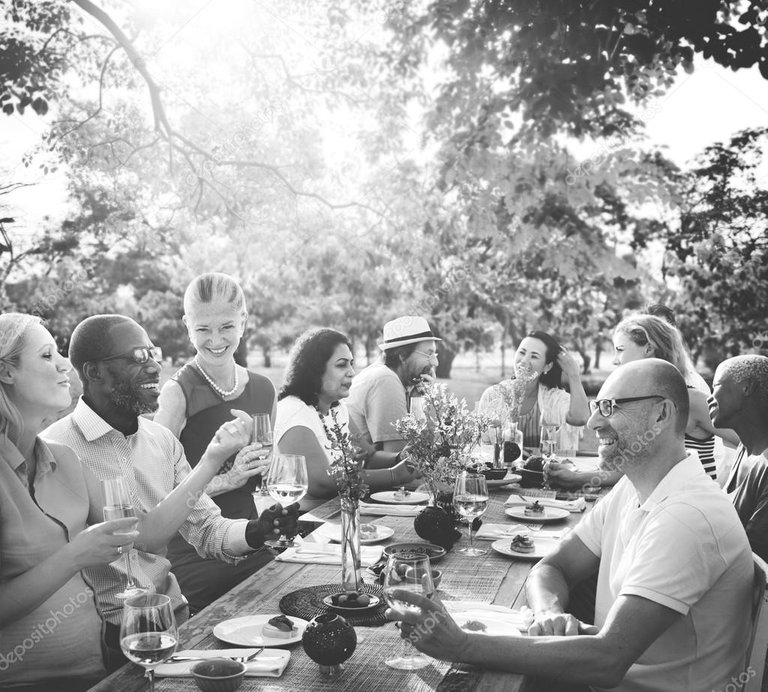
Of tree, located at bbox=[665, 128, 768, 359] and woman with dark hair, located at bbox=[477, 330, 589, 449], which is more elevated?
tree, located at bbox=[665, 128, 768, 359]

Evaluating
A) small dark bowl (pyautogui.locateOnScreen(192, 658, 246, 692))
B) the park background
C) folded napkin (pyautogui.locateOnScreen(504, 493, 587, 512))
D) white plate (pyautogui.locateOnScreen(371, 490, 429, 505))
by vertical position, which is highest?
the park background

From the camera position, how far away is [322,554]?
2814mm

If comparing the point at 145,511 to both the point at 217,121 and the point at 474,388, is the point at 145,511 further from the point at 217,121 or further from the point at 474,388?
the point at 474,388

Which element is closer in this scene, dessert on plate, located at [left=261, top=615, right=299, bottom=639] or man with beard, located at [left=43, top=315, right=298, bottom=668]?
dessert on plate, located at [left=261, top=615, right=299, bottom=639]

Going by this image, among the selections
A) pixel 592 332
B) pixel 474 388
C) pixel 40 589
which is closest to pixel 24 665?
pixel 40 589

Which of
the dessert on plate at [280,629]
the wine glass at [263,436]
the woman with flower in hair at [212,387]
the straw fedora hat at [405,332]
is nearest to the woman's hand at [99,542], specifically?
the dessert on plate at [280,629]

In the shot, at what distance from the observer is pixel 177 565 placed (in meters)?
3.24

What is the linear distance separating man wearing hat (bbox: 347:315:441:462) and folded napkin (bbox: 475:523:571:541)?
5.12 ft

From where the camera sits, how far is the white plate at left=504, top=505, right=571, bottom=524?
337 cm

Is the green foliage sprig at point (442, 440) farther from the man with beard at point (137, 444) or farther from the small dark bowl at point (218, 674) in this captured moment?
the small dark bowl at point (218, 674)

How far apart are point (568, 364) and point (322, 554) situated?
11.8 ft

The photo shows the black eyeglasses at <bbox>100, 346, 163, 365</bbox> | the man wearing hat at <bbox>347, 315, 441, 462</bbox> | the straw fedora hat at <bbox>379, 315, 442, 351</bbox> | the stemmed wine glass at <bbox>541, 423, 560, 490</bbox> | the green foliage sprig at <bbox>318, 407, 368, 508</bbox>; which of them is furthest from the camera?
the straw fedora hat at <bbox>379, 315, 442, 351</bbox>

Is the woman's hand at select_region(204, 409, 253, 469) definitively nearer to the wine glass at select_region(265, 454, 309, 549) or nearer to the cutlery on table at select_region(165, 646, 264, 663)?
the wine glass at select_region(265, 454, 309, 549)

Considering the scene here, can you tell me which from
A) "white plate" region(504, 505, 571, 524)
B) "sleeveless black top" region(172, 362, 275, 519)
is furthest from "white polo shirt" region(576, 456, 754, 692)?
"sleeveless black top" region(172, 362, 275, 519)
